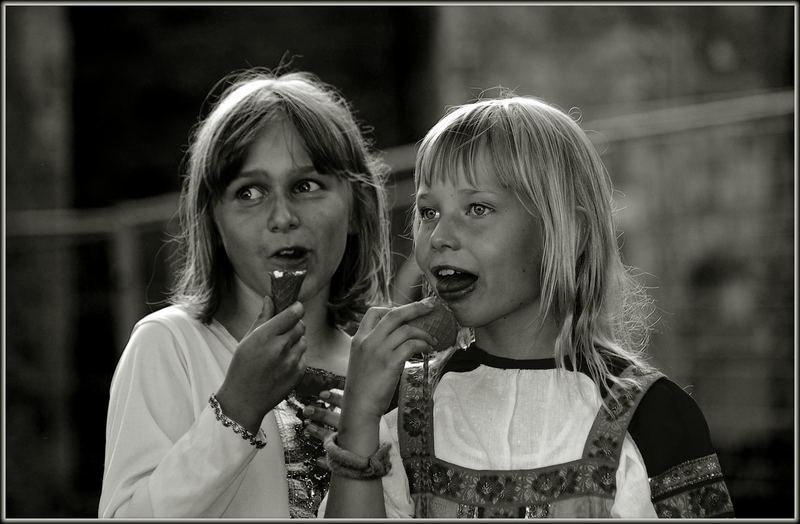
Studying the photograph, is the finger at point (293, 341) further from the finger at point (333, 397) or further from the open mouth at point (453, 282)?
the open mouth at point (453, 282)

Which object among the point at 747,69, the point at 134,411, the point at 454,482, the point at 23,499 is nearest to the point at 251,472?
the point at 134,411

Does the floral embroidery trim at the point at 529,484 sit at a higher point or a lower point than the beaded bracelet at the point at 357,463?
lower

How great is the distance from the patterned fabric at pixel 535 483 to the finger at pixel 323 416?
0.17 m

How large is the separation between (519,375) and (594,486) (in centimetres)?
28

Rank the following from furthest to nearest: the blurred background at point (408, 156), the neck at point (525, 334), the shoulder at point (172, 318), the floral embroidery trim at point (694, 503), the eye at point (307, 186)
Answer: the blurred background at point (408, 156) → the eye at point (307, 186) → the shoulder at point (172, 318) → the neck at point (525, 334) → the floral embroidery trim at point (694, 503)

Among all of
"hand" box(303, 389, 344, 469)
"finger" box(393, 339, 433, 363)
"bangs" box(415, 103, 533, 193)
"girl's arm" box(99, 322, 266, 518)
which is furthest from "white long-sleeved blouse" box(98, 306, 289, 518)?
"bangs" box(415, 103, 533, 193)

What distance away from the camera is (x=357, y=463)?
1.87 metres

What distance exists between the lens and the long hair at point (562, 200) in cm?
202

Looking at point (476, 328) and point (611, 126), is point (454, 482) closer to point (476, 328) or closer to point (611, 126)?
point (476, 328)

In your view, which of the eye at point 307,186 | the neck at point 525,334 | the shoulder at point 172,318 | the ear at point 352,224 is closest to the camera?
the neck at point 525,334

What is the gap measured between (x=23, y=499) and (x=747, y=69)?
4.68 metres

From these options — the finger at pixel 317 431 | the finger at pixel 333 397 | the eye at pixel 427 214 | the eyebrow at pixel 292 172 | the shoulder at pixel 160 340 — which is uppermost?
the eyebrow at pixel 292 172

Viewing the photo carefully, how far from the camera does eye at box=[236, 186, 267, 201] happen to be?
225cm

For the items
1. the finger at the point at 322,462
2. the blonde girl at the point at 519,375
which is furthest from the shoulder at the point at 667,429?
the finger at the point at 322,462
